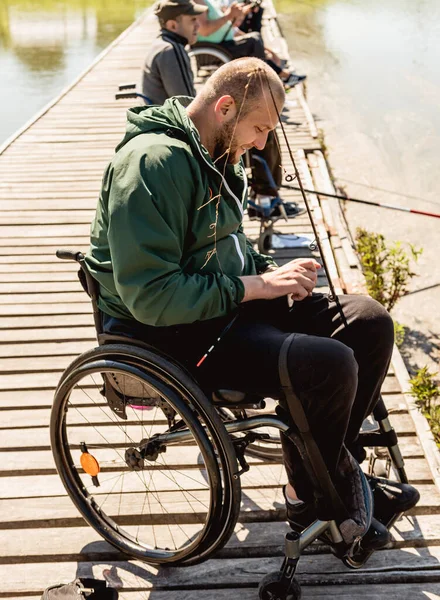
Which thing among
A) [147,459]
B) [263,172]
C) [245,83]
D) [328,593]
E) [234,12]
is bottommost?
[328,593]

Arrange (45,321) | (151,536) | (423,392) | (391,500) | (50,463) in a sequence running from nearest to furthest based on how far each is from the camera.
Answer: (391,500) → (151,536) → (50,463) → (423,392) → (45,321)

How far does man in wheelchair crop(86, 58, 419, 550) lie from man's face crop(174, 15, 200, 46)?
218cm

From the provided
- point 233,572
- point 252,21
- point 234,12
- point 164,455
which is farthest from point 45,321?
point 252,21

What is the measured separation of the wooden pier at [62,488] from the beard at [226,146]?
103 centimetres

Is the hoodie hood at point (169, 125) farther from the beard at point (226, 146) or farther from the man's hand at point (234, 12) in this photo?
the man's hand at point (234, 12)

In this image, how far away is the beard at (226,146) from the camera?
182 cm

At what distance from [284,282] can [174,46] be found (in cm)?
248

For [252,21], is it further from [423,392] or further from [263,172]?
[423,392]

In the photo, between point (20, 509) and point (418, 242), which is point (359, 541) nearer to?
point (20, 509)

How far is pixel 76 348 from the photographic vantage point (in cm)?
308

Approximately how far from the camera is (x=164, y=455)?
245 centimetres

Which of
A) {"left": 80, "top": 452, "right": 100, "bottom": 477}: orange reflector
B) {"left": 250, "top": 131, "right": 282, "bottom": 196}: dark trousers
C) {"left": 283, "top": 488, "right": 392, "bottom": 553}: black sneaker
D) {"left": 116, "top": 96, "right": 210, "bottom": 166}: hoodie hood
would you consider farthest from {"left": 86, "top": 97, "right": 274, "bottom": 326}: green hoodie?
{"left": 250, "top": 131, "right": 282, "bottom": 196}: dark trousers

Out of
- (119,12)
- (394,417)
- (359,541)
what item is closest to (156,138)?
(359,541)

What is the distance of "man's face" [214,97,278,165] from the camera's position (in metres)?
1.78
